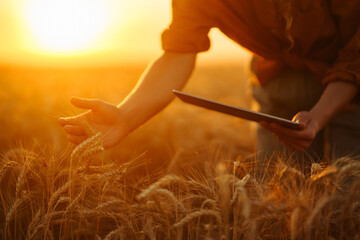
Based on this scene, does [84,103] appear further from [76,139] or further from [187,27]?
[187,27]

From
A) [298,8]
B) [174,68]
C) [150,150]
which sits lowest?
[150,150]

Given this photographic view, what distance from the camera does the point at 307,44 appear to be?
181 centimetres

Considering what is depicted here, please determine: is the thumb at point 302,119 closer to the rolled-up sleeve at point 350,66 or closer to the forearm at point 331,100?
the forearm at point 331,100

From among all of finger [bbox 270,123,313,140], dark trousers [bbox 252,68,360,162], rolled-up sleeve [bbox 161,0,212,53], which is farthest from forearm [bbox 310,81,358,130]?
rolled-up sleeve [bbox 161,0,212,53]

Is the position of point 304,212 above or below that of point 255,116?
below

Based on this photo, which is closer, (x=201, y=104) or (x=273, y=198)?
(x=273, y=198)

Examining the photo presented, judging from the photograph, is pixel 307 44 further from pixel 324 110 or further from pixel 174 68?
pixel 174 68

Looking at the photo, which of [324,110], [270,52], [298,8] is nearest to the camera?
[324,110]

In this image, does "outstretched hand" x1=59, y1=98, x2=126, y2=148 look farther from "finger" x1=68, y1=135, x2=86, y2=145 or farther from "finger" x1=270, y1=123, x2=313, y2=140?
"finger" x1=270, y1=123, x2=313, y2=140

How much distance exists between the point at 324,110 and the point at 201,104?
2.08 feet

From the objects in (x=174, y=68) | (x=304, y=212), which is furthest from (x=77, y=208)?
(x=174, y=68)

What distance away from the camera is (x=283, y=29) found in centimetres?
178

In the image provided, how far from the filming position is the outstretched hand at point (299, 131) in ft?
4.66

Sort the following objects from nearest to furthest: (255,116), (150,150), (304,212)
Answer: (304,212)
(255,116)
(150,150)
